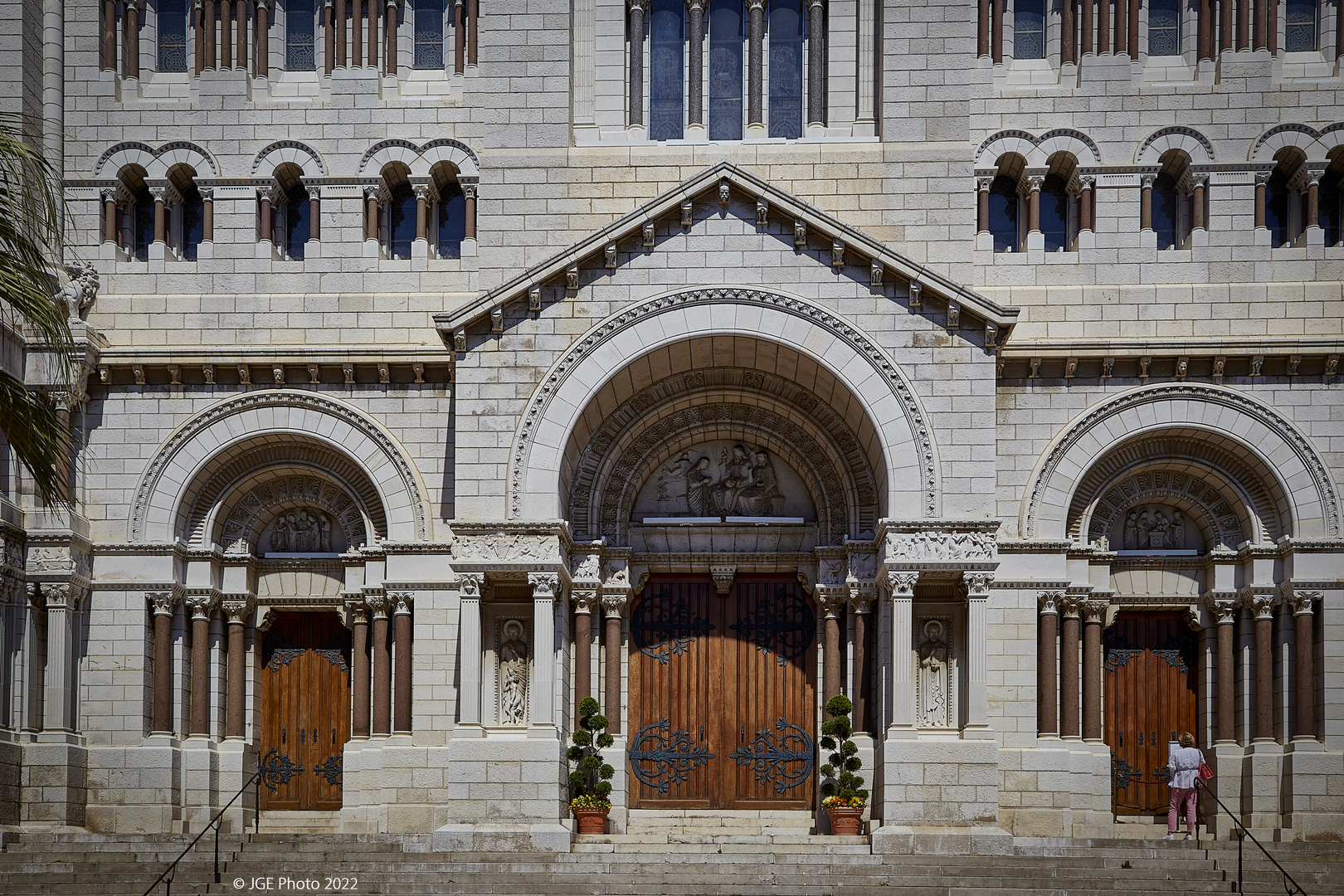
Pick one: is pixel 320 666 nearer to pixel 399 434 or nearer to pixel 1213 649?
pixel 399 434

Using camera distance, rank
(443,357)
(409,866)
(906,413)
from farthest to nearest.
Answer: (443,357) < (906,413) < (409,866)

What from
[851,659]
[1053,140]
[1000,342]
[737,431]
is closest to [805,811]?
Answer: [851,659]

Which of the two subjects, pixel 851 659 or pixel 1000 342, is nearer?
pixel 1000 342

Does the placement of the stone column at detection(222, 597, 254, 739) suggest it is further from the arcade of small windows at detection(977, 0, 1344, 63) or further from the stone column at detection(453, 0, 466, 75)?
the arcade of small windows at detection(977, 0, 1344, 63)

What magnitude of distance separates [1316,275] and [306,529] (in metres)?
16.7

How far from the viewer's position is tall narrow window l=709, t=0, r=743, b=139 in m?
28.3

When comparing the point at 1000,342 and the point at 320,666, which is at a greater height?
the point at 1000,342

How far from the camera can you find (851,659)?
26.4 meters

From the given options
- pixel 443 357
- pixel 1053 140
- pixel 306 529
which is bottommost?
pixel 306 529

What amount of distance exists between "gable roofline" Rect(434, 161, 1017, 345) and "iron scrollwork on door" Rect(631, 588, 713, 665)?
18.8ft

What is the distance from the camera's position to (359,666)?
87.3 ft

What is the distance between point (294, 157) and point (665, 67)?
20.9 ft

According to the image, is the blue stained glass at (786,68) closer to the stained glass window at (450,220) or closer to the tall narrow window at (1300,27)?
the stained glass window at (450,220)

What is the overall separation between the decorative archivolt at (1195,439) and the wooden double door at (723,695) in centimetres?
422
